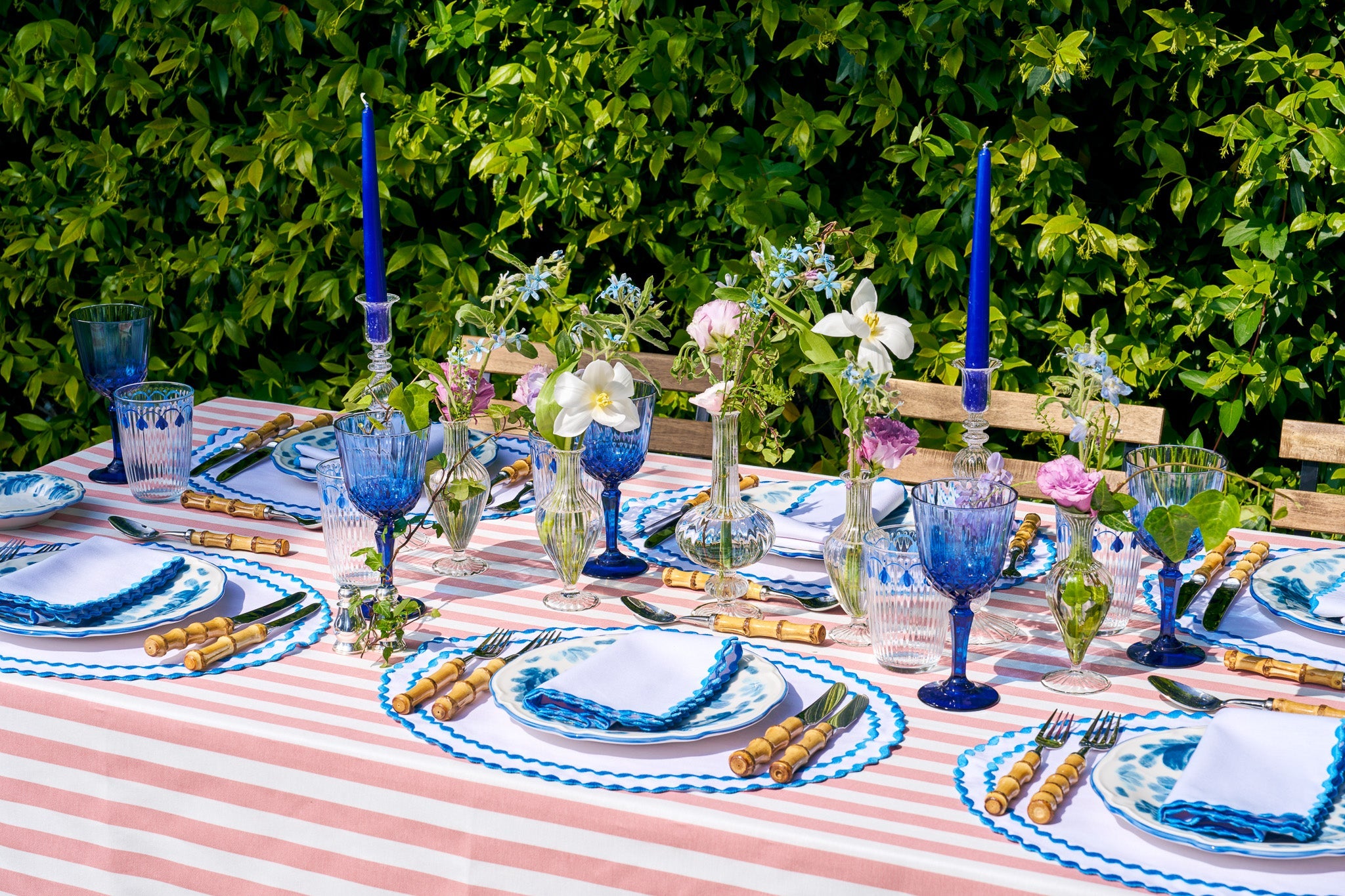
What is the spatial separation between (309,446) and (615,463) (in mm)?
618

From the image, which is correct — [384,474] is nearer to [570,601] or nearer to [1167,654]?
[570,601]

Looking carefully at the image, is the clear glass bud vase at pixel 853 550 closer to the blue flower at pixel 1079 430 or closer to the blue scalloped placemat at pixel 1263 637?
the blue flower at pixel 1079 430

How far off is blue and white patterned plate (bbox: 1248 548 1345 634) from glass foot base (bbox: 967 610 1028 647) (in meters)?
0.27

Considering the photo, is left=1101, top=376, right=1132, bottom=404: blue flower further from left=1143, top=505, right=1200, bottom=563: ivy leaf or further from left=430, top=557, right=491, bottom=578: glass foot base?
left=430, top=557, right=491, bottom=578: glass foot base

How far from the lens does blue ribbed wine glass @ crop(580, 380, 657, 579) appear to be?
4.88ft

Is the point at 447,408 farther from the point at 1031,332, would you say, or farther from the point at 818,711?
the point at 1031,332

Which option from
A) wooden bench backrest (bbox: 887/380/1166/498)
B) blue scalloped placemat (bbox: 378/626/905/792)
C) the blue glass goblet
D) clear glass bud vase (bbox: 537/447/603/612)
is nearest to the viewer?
blue scalloped placemat (bbox: 378/626/905/792)

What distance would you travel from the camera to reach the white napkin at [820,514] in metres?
1.58

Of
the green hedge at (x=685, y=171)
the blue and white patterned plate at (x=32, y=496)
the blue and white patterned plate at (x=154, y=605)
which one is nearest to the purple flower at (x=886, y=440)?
the blue and white patterned plate at (x=154, y=605)

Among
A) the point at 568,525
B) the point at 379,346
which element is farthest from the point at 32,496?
the point at 568,525

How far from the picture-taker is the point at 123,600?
137cm

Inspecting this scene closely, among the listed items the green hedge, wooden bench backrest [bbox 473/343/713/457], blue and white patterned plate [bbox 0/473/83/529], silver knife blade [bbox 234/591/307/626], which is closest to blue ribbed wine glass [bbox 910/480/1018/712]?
silver knife blade [bbox 234/591/307/626]

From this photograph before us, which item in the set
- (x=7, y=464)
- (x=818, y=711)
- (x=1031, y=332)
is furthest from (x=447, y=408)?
(x=7, y=464)

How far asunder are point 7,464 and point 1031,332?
2688 mm
